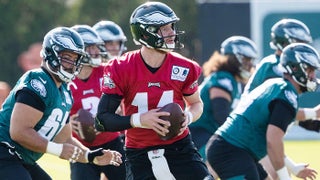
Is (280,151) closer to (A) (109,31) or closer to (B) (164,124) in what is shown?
(B) (164,124)

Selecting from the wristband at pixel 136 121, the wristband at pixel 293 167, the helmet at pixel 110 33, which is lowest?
the wristband at pixel 293 167

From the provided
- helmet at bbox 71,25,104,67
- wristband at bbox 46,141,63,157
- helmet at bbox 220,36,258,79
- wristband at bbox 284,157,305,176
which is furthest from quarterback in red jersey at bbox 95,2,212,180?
helmet at bbox 220,36,258,79

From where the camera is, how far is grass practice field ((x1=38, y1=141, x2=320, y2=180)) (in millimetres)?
13320

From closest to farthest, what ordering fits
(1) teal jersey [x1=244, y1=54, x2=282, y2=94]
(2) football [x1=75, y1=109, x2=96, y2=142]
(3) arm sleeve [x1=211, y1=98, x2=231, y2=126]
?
(2) football [x1=75, y1=109, x2=96, y2=142] → (1) teal jersey [x1=244, y1=54, x2=282, y2=94] → (3) arm sleeve [x1=211, y1=98, x2=231, y2=126]

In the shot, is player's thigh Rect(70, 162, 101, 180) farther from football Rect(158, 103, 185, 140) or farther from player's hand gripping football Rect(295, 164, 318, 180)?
player's hand gripping football Rect(295, 164, 318, 180)

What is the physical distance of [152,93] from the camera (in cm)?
698

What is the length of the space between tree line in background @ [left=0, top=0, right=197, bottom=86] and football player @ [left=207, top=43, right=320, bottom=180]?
22388 millimetres

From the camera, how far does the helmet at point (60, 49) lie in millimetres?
7289

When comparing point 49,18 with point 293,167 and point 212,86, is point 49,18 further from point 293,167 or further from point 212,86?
point 293,167

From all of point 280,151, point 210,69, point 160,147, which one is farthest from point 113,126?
point 210,69

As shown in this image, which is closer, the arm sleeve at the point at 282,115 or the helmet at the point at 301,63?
the arm sleeve at the point at 282,115

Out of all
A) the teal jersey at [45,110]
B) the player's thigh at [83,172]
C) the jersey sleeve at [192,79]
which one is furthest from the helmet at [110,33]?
the jersey sleeve at [192,79]

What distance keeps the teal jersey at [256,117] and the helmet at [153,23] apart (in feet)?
3.09

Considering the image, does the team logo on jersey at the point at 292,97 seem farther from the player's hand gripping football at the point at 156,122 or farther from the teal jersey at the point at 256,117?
the player's hand gripping football at the point at 156,122
